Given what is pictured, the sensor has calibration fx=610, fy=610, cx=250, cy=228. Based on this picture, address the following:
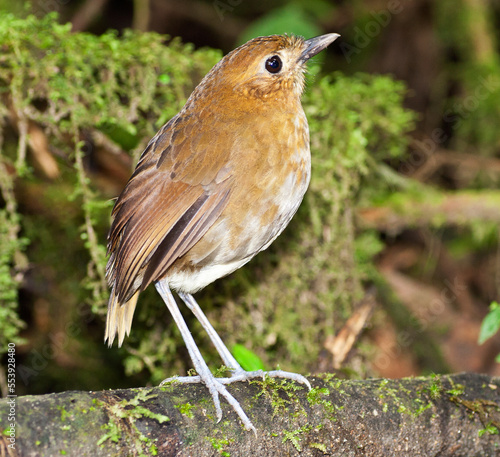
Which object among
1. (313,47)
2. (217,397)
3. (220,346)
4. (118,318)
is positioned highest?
(313,47)

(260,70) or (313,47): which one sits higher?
(313,47)

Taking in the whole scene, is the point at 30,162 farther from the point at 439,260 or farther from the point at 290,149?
the point at 439,260

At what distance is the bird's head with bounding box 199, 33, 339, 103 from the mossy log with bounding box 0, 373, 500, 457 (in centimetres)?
123

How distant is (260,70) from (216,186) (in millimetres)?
594

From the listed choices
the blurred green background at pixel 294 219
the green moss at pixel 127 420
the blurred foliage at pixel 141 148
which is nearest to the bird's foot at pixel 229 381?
the green moss at pixel 127 420

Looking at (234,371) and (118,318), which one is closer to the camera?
(234,371)

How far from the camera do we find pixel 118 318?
2.67 metres

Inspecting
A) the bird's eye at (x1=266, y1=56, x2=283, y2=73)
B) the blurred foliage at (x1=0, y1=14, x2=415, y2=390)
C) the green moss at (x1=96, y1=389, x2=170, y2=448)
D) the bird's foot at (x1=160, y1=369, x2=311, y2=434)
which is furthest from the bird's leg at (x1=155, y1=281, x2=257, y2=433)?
the bird's eye at (x1=266, y1=56, x2=283, y2=73)

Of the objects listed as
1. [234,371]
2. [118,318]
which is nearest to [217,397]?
[234,371]

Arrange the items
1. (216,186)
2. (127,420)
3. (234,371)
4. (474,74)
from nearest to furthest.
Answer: (127,420) → (216,186) → (234,371) → (474,74)

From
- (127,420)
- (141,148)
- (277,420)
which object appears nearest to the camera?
(127,420)

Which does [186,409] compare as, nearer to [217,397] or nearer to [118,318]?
[217,397]

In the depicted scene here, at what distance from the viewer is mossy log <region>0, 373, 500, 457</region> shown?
63.3 inches

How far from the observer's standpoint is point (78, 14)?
6.07 m
